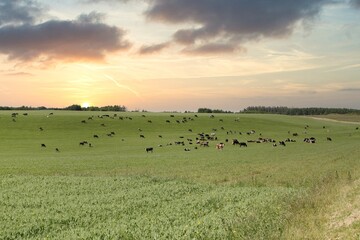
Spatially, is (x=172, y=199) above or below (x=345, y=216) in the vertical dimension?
below

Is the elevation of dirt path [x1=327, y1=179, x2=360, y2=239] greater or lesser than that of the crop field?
greater

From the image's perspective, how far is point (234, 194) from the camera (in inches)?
1034

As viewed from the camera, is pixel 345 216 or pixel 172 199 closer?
pixel 345 216

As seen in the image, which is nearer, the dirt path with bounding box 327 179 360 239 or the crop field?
the dirt path with bounding box 327 179 360 239

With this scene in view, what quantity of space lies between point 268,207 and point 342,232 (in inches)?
234

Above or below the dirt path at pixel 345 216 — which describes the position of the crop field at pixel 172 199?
below

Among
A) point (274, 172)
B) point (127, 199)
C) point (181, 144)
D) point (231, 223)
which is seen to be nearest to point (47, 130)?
point (181, 144)

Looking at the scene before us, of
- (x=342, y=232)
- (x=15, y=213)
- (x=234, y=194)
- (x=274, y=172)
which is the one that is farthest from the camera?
(x=274, y=172)

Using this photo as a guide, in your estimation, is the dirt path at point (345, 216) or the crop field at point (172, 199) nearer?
the dirt path at point (345, 216)

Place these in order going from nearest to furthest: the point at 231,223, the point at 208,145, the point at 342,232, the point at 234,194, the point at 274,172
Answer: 1. the point at 342,232
2. the point at 231,223
3. the point at 234,194
4. the point at 274,172
5. the point at 208,145

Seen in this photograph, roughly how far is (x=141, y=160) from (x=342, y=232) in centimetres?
3884

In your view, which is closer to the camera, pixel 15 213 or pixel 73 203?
pixel 15 213

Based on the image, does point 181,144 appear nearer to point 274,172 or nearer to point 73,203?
point 274,172

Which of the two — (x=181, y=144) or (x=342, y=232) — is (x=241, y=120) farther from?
(x=342, y=232)
